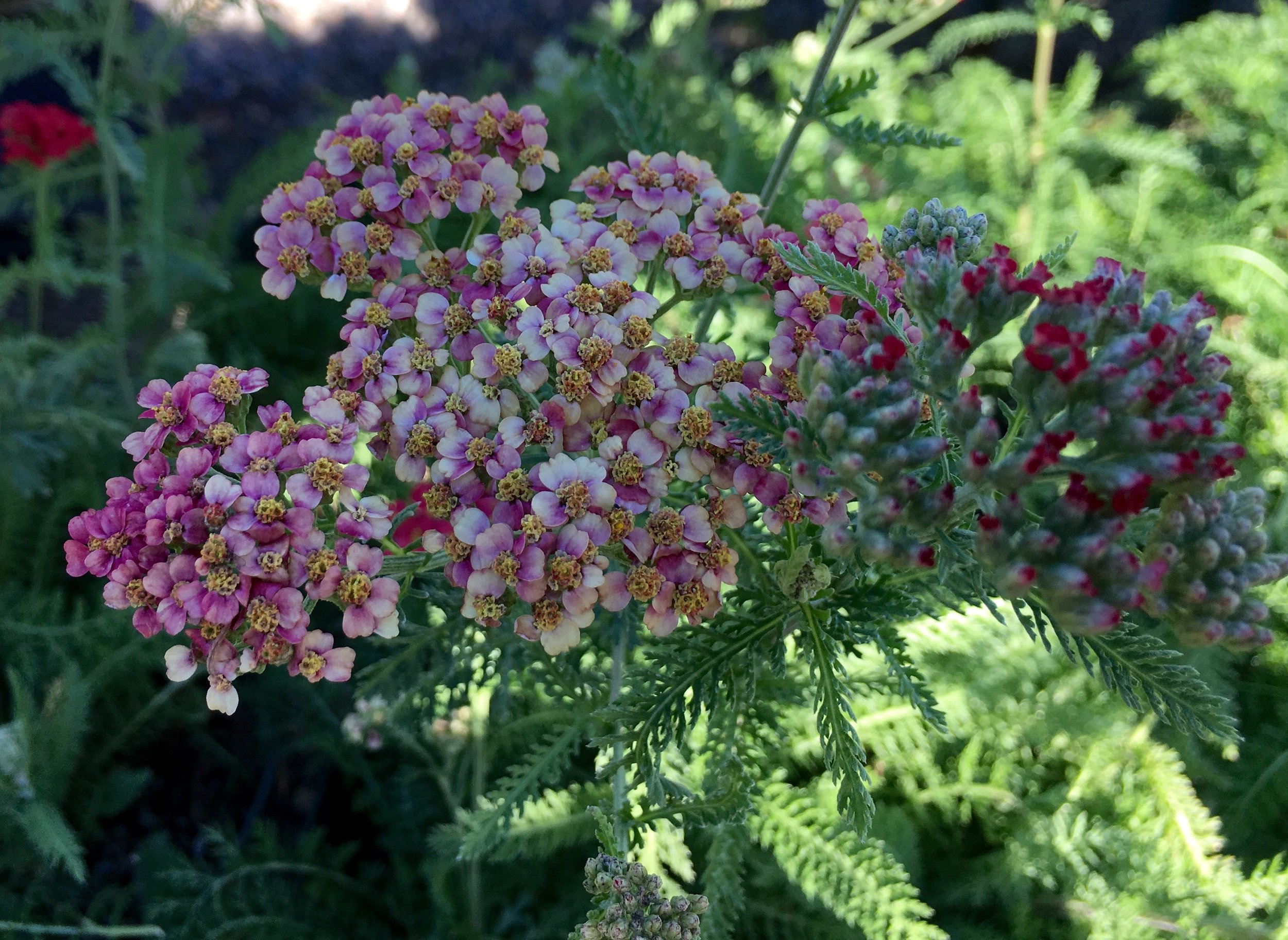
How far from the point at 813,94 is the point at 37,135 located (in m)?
2.40

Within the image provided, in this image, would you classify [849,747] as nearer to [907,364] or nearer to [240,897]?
[907,364]

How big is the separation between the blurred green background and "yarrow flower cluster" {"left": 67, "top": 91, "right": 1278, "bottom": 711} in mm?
503

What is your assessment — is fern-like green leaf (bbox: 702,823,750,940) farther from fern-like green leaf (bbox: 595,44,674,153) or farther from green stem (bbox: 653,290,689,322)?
fern-like green leaf (bbox: 595,44,674,153)

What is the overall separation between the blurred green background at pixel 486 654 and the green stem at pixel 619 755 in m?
0.26

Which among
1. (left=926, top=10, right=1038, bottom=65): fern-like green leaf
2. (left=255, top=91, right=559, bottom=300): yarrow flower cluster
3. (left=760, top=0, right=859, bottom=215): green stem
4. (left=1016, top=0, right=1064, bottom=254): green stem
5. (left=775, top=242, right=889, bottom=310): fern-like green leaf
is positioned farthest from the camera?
(left=926, top=10, right=1038, bottom=65): fern-like green leaf

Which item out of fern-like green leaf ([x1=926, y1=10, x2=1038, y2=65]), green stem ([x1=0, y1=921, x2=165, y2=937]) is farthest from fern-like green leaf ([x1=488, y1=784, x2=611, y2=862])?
fern-like green leaf ([x1=926, y1=10, x2=1038, y2=65])

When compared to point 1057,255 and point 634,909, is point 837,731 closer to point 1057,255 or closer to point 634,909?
point 634,909

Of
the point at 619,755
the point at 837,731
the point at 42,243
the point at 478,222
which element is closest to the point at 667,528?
the point at 837,731

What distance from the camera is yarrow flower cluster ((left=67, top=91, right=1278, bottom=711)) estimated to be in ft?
3.92

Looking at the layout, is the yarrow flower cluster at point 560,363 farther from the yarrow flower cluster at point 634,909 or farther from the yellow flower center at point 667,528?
the yarrow flower cluster at point 634,909

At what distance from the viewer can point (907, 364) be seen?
1.30m

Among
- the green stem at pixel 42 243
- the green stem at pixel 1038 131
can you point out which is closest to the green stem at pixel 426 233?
the green stem at pixel 42 243

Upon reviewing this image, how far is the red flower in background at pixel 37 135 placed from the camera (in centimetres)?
289

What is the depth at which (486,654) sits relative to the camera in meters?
1.84
